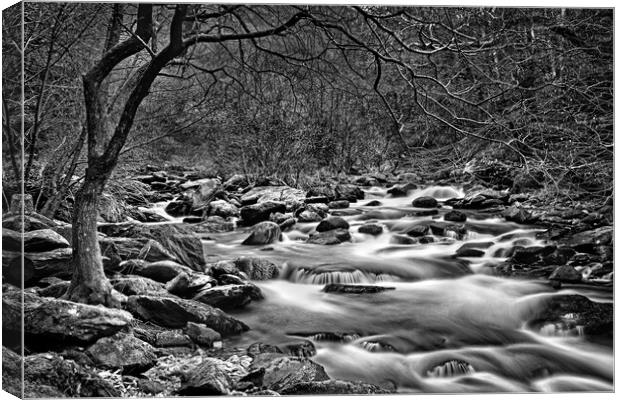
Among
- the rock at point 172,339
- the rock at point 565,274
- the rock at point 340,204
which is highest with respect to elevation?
the rock at point 340,204

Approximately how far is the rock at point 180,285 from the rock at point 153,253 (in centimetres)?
10

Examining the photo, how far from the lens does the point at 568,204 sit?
3.41 metres

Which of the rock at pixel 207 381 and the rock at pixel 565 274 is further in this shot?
the rock at pixel 565 274

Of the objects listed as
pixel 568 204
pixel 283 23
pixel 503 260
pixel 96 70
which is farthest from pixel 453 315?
pixel 96 70

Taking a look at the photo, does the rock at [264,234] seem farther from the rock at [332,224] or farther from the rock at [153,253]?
the rock at [153,253]

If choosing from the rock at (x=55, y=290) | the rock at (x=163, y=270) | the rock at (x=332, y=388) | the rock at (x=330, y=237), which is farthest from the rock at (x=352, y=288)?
the rock at (x=55, y=290)

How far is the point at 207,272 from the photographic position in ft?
10.9

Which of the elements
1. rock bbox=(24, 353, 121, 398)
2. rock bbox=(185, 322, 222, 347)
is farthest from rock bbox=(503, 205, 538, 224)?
rock bbox=(24, 353, 121, 398)

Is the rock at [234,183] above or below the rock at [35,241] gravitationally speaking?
above

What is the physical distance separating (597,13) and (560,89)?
0.45 metres

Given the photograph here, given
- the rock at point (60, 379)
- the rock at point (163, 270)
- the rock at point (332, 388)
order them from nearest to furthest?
the rock at point (60, 379)
the rock at point (332, 388)
the rock at point (163, 270)

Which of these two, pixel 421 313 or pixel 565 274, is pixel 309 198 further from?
pixel 565 274

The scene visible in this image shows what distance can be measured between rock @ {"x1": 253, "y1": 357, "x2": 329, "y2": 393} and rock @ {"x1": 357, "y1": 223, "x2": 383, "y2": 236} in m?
0.75

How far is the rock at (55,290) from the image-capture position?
10.1ft
